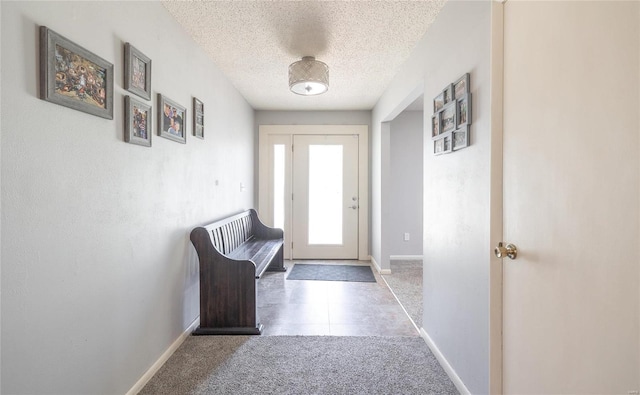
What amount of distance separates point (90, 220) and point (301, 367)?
4.77 feet

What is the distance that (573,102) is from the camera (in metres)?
0.91

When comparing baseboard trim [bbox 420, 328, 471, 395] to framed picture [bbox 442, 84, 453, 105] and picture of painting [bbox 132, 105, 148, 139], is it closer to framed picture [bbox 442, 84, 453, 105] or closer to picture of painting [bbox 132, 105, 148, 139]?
framed picture [bbox 442, 84, 453, 105]

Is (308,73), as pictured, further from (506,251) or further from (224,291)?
(506,251)

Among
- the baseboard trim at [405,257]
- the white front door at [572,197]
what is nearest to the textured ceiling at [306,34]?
the white front door at [572,197]

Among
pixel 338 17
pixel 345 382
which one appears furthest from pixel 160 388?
pixel 338 17

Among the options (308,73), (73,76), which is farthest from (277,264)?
(73,76)

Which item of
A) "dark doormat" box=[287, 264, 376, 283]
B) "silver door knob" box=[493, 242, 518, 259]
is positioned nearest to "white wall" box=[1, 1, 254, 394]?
"silver door knob" box=[493, 242, 518, 259]

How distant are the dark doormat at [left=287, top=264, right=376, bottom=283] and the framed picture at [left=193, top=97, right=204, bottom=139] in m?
2.14

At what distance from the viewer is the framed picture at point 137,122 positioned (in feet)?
5.29

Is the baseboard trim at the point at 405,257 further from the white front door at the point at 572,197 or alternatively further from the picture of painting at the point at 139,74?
the picture of painting at the point at 139,74

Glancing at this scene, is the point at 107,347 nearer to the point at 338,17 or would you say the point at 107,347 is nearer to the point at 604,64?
the point at 604,64

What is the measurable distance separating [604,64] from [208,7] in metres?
2.10

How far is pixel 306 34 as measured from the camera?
2.36 metres

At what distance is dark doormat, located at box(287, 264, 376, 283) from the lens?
393cm
